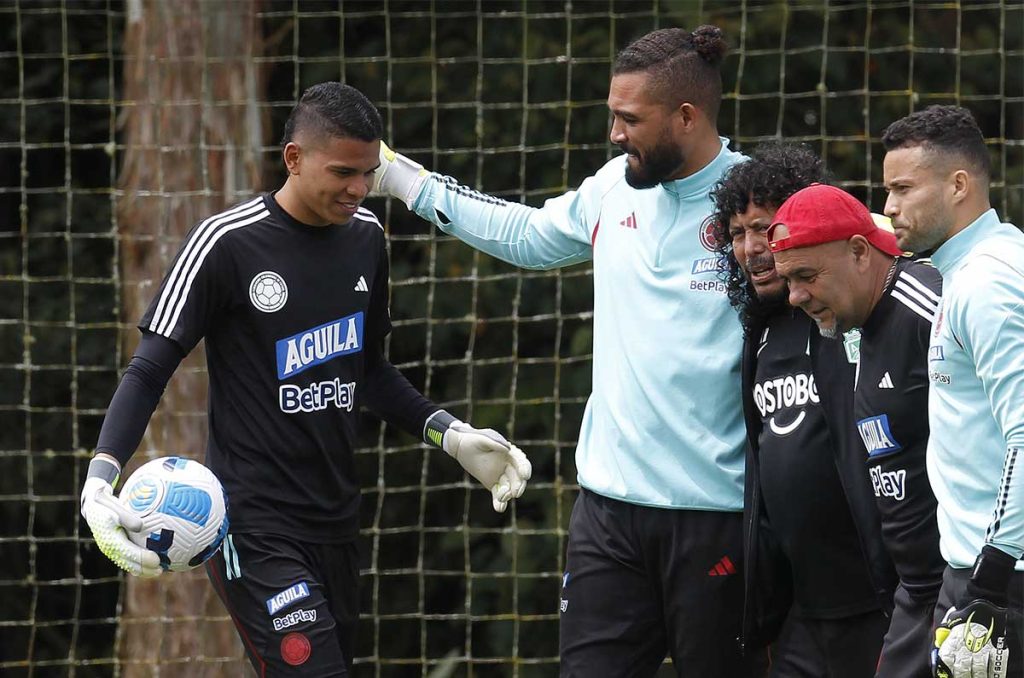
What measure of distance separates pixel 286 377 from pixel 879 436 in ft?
5.08

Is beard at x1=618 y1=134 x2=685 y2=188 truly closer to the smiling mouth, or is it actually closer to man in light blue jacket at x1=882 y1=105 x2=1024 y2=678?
the smiling mouth

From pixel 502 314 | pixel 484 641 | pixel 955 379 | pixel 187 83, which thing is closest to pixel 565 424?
pixel 502 314

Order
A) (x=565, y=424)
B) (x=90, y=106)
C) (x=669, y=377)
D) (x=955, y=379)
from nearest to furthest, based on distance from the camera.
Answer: (x=955, y=379) → (x=669, y=377) → (x=565, y=424) → (x=90, y=106)

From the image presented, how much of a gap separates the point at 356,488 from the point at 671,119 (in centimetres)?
134

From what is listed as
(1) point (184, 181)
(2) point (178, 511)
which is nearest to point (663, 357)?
(2) point (178, 511)

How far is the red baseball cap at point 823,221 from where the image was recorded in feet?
11.6

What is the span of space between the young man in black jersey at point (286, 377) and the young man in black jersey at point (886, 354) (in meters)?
1.25

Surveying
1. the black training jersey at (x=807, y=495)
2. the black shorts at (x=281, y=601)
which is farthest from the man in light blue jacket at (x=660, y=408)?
the black shorts at (x=281, y=601)

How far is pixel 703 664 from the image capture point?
4.02m

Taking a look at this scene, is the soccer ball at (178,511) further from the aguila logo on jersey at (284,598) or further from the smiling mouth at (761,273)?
the smiling mouth at (761,273)

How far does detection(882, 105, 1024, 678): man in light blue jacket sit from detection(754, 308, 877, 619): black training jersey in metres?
0.40

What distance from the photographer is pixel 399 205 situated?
7.20 metres

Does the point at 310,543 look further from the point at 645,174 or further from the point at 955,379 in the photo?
the point at 955,379

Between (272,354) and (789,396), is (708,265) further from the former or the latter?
(272,354)
